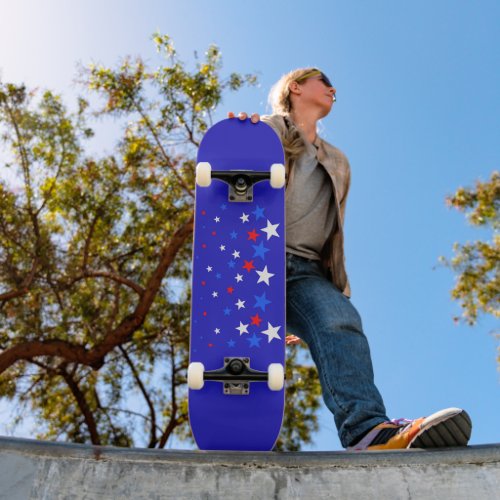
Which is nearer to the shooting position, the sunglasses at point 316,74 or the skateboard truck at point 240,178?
the skateboard truck at point 240,178

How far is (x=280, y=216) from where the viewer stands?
8.39 feet

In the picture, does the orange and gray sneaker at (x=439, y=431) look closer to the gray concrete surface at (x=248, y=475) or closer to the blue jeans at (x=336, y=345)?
the gray concrete surface at (x=248, y=475)

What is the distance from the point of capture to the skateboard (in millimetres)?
2277

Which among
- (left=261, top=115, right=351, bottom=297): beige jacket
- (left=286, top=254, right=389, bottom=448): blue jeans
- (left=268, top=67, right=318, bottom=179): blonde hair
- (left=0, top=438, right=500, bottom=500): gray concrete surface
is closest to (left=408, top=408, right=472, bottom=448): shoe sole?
(left=0, top=438, right=500, bottom=500): gray concrete surface

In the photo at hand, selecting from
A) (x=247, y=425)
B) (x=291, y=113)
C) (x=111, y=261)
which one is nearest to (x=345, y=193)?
(x=291, y=113)

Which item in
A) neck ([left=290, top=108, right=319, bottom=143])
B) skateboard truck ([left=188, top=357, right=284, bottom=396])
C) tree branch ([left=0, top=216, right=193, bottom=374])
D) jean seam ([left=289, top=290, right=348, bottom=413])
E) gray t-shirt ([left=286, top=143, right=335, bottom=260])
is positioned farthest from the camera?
tree branch ([left=0, top=216, right=193, bottom=374])

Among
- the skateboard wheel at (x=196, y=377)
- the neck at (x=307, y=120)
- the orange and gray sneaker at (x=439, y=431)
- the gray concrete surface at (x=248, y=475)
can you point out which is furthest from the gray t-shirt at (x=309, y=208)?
the gray concrete surface at (x=248, y=475)

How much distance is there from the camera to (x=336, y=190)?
2.90m

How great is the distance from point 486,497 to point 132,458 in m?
0.96

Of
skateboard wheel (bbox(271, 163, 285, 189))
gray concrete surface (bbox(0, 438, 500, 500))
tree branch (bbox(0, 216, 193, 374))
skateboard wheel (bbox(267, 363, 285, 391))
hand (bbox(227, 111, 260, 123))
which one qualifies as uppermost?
tree branch (bbox(0, 216, 193, 374))

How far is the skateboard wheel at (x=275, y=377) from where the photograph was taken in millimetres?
2238

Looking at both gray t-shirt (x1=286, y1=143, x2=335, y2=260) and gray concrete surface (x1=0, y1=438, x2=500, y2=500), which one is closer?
gray concrete surface (x1=0, y1=438, x2=500, y2=500)

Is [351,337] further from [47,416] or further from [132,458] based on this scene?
[47,416]

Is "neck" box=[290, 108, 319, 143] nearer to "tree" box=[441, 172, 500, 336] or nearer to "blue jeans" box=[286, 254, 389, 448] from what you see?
"blue jeans" box=[286, 254, 389, 448]
